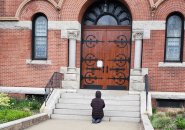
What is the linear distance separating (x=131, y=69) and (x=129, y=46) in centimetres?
127

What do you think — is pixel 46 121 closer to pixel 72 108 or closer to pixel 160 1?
pixel 72 108

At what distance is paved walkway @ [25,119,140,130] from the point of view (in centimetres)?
883

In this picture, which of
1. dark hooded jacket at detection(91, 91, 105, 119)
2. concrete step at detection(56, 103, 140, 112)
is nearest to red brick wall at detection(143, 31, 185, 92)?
concrete step at detection(56, 103, 140, 112)

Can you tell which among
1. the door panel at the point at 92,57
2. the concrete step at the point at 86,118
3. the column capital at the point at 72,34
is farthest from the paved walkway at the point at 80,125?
the column capital at the point at 72,34

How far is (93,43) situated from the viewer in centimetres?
1336

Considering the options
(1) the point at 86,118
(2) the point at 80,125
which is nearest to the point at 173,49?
(1) the point at 86,118

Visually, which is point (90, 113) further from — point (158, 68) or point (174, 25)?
point (174, 25)

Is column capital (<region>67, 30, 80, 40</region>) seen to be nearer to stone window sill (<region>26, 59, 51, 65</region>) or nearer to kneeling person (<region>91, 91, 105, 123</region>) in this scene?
stone window sill (<region>26, 59, 51, 65</region>)

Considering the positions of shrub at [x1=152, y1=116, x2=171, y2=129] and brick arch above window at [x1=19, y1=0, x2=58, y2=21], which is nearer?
shrub at [x1=152, y1=116, x2=171, y2=129]

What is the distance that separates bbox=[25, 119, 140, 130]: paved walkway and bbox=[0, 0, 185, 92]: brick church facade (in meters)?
2.83

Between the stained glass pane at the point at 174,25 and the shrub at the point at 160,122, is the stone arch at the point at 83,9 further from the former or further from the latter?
the shrub at the point at 160,122

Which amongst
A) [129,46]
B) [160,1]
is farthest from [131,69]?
[160,1]

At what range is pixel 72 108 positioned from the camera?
35.8 feet

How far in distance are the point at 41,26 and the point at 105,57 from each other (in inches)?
133
